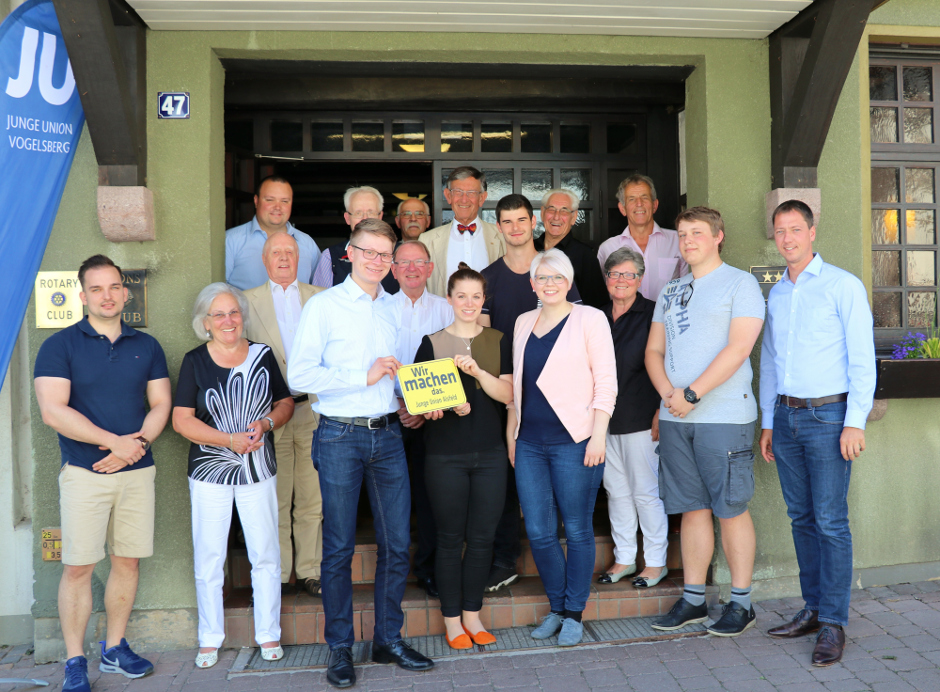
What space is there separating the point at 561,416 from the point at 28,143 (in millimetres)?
2957

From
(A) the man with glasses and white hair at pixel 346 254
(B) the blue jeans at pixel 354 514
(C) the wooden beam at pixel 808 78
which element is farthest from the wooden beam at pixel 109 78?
(C) the wooden beam at pixel 808 78

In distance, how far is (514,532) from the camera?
3.97 m

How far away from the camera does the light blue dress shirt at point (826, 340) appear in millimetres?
3283

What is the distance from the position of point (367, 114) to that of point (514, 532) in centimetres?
330

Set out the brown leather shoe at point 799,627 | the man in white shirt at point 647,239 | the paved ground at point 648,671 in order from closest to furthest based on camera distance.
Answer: the paved ground at point 648,671, the brown leather shoe at point 799,627, the man in white shirt at point 647,239

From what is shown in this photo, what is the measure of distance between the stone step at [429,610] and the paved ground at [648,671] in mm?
229

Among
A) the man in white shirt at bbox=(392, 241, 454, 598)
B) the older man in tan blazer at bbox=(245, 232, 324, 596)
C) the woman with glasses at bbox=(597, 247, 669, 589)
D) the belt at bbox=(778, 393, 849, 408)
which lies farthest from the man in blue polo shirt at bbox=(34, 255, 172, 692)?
the belt at bbox=(778, 393, 849, 408)

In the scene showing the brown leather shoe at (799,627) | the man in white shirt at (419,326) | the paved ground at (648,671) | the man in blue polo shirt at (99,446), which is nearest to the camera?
the paved ground at (648,671)

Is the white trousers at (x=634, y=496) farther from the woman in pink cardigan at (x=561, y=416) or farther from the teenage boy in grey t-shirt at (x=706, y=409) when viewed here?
the woman in pink cardigan at (x=561, y=416)

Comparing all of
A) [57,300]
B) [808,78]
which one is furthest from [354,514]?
[808,78]

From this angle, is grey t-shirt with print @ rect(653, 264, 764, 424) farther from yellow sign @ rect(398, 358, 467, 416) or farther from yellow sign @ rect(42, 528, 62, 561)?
yellow sign @ rect(42, 528, 62, 561)

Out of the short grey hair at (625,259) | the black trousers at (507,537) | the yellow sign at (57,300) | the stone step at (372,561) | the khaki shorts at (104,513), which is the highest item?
the short grey hair at (625,259)

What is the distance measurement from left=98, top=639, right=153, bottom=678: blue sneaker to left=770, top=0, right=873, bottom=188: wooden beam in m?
4.34

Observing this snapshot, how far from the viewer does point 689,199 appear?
4.45m
